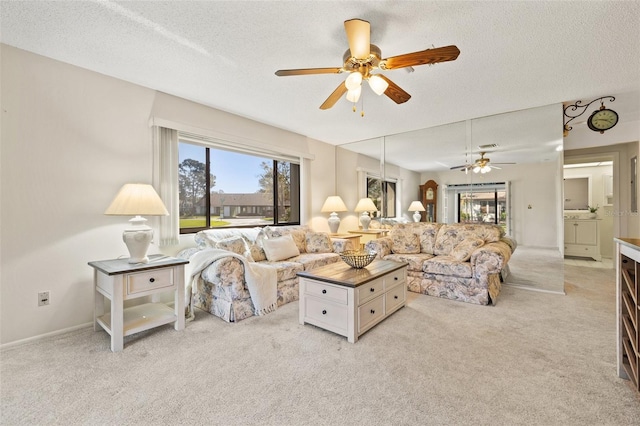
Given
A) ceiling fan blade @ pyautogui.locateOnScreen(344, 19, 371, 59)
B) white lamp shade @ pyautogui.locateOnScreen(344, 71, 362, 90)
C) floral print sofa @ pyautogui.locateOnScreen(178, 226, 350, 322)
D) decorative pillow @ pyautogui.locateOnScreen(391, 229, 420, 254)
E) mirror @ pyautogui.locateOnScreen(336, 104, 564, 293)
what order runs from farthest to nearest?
→ decorative pillow @ pyautogui.locateOnScreen(391, 229, 420, 254)
mirror @ pyautogui.locateOnScreen(336, 104, 564, 293)
floral print sofa @ pyautogui.locateOnScreen(178, 226, 350, 322)
white lamp shade @ pyautogui.locateOnScreen(344, 71, 362, 90)
ceiling fan blade @ pyautogui.locateOnScreen(344, 19, 371, 59)

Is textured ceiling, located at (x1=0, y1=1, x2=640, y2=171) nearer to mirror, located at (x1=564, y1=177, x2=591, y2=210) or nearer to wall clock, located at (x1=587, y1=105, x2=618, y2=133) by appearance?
wall clock, located at (x1=587, y1=105, x2=618, y2=133)

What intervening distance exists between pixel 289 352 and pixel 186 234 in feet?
6.98

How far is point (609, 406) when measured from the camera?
4.96 ft

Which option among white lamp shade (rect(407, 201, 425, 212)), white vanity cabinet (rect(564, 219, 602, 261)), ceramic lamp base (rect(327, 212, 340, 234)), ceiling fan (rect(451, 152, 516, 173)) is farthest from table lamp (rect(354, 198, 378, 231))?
white vanity cabinet (rect(564, 219, 602, 261))

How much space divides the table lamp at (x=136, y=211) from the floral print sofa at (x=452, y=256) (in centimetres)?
276

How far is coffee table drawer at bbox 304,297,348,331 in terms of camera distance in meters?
2.33

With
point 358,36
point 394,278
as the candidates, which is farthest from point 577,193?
point 358,36

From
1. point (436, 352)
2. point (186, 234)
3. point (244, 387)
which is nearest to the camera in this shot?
point (244, 387)

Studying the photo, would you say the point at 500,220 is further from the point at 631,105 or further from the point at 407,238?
the point at 631,105

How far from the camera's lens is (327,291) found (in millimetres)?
2436

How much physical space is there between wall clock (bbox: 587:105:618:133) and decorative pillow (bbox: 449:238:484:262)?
2.02m

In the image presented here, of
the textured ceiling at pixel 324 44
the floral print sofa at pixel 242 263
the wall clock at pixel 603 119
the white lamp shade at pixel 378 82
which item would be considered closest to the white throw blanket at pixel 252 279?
the floral print sofa at pixel 242 263

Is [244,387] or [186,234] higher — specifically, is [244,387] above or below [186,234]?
below

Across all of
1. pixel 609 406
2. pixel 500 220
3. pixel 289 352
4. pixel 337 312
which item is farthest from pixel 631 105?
pixel 289 352
